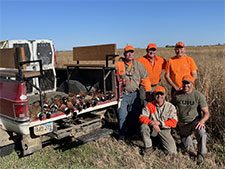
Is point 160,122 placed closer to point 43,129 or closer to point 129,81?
point 129,81

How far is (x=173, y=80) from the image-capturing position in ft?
19.2

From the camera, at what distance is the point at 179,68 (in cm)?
577

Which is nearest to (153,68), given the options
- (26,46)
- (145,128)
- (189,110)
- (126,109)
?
(126,109)

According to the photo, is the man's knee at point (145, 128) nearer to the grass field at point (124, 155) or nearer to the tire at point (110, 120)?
the grass field at point (124, 155)

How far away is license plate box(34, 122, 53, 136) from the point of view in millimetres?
4578

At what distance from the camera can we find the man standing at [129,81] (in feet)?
18.7

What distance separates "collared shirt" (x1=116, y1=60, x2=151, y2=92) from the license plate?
1.67 m

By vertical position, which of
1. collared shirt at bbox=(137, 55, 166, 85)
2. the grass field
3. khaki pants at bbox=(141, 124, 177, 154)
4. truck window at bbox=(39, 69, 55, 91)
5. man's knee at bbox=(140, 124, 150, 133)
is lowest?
the grass field

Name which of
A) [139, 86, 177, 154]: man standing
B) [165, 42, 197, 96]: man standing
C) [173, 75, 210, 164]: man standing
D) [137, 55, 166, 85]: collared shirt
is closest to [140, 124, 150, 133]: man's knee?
[139, 86, 177, 154]: man standing

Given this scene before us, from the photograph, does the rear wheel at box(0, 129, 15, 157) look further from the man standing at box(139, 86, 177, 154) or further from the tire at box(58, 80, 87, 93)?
the man standing at box(139, 86, 177, 154)

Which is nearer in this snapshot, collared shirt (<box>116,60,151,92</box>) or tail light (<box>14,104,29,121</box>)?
tail light (<box>14,104,29,121</box>)

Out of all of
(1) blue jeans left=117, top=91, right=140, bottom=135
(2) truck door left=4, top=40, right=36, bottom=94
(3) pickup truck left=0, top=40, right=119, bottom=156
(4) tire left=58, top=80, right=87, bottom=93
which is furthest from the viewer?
(4) tire left=58, top=80, right=87, bottom=93

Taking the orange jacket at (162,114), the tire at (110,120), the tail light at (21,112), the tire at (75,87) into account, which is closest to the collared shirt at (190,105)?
the orange jacket at (162,114)

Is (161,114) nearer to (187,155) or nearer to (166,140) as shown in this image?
(166,140)
